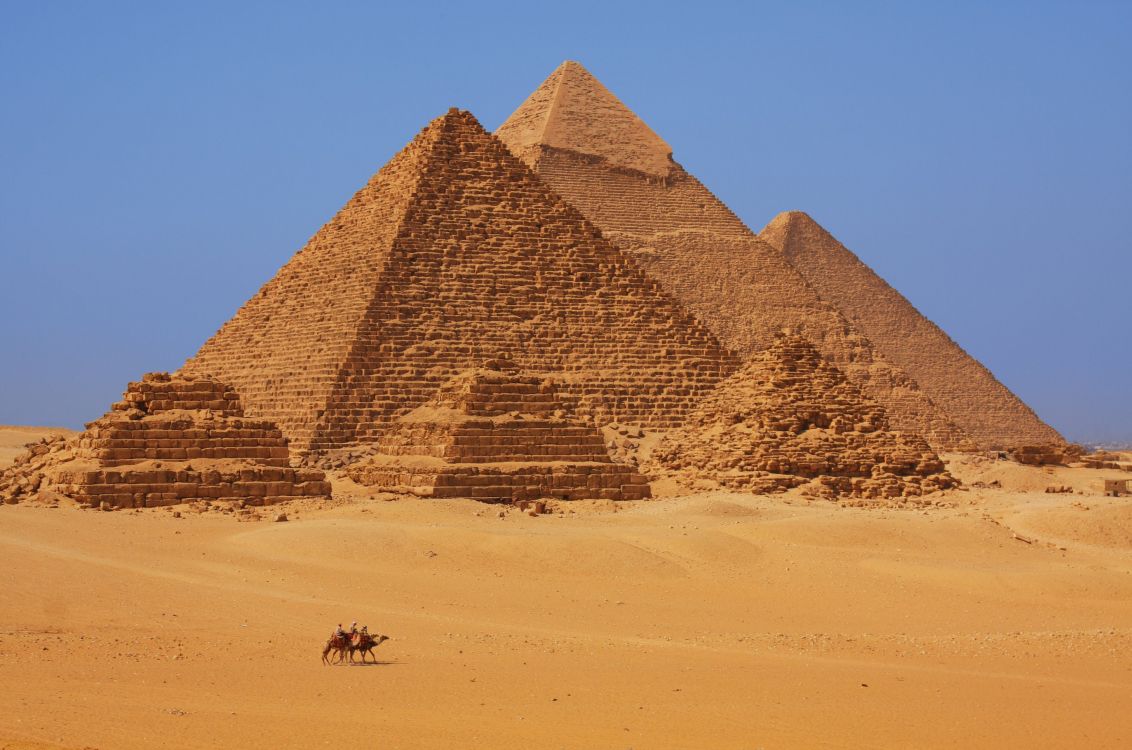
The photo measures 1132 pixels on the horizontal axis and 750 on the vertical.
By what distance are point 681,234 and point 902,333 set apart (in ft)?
56.2

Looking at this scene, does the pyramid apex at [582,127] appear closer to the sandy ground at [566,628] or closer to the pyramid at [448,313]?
the pyramid at [448,313]

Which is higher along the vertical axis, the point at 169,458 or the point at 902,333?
the point at 902,333

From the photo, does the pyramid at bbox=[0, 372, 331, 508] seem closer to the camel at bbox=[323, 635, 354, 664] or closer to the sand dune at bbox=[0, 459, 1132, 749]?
the sand dune at bbox=[0, 459, 1132, 749]

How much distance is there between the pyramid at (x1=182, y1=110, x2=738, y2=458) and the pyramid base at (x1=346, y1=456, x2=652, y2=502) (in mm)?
12321

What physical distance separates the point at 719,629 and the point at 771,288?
51.7 metres

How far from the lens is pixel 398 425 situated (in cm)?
2669

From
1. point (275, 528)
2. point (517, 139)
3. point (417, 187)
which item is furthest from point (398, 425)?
point (517, 139)

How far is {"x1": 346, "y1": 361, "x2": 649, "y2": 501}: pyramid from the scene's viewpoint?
24594 millimetres

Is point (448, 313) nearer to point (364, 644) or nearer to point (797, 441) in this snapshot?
point (797, 441)

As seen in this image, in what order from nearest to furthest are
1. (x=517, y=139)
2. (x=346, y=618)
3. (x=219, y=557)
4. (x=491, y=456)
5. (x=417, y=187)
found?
(x=346, y=618)
(x=219, y=557)
(x=491, y=456)
(x=417, y=187)
(x=517, y=139)

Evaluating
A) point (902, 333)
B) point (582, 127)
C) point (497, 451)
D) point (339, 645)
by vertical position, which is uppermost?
point (582, 127)

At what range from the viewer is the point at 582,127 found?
65750 mm

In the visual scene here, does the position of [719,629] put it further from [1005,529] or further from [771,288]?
[771,288]

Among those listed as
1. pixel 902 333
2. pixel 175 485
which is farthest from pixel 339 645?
pixel 902 333
